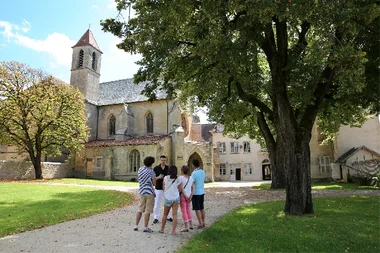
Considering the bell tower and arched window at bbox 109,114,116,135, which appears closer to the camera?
arched window at bbox 109,114,116,135

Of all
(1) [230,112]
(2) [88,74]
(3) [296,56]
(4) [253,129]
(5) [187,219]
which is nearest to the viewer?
(5) [187,219]

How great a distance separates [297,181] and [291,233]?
301cm

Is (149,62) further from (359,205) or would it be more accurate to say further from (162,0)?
(359,205)

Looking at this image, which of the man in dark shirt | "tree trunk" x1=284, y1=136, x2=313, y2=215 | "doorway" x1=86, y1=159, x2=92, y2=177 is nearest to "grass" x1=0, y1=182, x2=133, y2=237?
the man in dark shirt

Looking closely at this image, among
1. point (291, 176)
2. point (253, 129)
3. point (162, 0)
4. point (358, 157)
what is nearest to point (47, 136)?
point (253, 129)

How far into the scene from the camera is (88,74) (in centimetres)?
4212

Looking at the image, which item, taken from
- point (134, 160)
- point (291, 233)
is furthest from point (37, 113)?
point (291, 233)

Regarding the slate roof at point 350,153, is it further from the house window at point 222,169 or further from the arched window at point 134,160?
the arched window at point 134,160

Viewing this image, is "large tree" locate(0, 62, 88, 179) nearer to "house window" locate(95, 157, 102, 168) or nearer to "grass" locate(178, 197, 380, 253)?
"house window" locate(95, 157, 102, 168)

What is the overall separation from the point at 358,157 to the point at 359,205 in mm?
19980

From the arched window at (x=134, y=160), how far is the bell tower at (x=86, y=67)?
11.6m

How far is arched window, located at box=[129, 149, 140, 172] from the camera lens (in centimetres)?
3606

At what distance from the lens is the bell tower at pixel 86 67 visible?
41938mm

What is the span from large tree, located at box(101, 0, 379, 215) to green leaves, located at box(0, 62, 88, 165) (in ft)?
63.3
